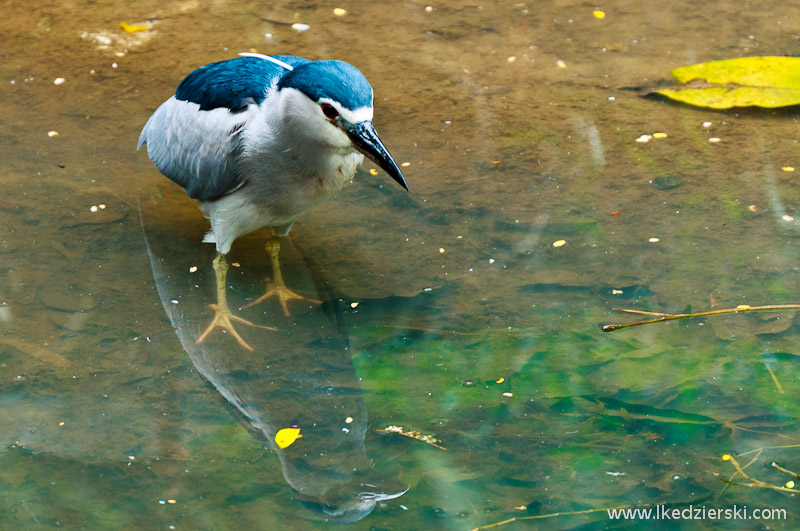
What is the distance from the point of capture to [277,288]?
3.52m

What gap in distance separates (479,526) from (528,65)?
10.7 ft

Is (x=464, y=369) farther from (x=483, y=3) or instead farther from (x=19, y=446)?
(x=483, y=3)

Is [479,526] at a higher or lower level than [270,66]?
lower

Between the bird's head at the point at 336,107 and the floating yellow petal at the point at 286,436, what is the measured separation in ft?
3.11

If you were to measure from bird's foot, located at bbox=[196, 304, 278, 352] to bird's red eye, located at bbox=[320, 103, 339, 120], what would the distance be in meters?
0.88

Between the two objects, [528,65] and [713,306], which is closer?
[713,306]

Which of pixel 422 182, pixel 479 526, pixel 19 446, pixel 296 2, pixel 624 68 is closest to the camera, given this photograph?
pixel 479 526

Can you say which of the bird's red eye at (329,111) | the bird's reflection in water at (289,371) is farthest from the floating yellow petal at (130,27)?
the bird's red eye at (329,111)

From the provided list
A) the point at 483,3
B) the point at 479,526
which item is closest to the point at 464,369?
the point at 479,526

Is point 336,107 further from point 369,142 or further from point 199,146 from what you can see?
point 199,146

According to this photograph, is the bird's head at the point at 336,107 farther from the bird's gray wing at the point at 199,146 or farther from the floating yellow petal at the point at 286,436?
the floating yellow petal at the point at 286,436

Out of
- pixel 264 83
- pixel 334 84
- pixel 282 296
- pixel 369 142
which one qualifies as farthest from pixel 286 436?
pixel 264 83

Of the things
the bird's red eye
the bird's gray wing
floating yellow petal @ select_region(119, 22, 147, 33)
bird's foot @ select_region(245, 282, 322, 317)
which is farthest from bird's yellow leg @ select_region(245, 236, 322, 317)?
floating yellow petal @ select_region(119, 22, 147, 33)

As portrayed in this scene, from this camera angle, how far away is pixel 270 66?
3.36 m
